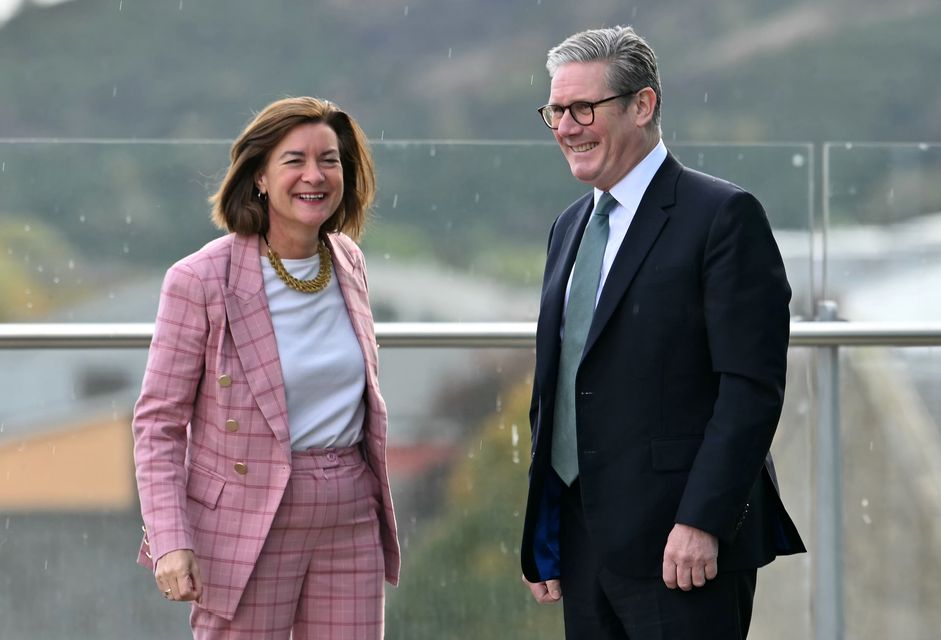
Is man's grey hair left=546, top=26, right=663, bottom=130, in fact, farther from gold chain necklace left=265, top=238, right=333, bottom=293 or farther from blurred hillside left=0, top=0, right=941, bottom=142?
blurred hillside left=0, top=0, right=941, bottom=142

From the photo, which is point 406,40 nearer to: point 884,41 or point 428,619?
point 884,41

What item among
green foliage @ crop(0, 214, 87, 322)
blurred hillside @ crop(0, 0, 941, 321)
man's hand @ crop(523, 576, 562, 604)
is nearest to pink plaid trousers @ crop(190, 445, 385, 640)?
man's hand @ crop(523, 576, 562, 604)

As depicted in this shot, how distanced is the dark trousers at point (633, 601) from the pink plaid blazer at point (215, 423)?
510 mm

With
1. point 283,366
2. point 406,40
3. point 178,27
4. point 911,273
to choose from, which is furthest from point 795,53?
point 283,366

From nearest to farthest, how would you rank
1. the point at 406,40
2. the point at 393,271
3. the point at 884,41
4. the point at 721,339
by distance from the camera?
the point at 721,339 → the point at 393,271 → the point at 884,41 → the point at 406,40

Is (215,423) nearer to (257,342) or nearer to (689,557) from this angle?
(257,342)

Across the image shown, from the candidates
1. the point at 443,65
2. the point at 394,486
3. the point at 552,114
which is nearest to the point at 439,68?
the point at 443,65

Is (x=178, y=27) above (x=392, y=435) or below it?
above

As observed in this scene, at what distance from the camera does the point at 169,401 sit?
2.09m

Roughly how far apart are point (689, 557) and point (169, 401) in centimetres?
89

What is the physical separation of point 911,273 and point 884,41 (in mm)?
19856

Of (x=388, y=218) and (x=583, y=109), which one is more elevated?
(x=583, y=109)

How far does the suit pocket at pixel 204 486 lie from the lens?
6.97ft

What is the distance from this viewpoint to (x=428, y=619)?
3.29 m
